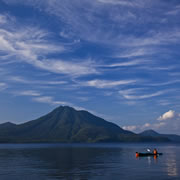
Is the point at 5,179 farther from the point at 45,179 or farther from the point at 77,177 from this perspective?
the point at 77,177

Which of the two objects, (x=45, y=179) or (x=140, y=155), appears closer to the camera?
(x=45, y=179)

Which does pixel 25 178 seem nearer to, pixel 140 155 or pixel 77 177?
pixel 77 177

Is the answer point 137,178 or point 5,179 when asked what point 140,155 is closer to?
point 137,178

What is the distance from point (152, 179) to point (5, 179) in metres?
25.8

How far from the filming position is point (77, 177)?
4925 centimetres

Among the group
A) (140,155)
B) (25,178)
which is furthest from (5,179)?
(140,155)

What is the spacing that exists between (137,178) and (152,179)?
102 inches

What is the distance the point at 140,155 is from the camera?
4008 inches

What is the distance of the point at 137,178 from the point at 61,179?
44.0ft

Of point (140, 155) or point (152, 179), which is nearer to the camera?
point (152, 179)

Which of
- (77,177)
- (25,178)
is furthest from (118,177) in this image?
(25,178)

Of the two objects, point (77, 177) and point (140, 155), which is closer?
point (77, 177)

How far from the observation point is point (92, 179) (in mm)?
46781

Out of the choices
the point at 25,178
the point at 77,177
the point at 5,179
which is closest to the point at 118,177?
the point at 77,177
